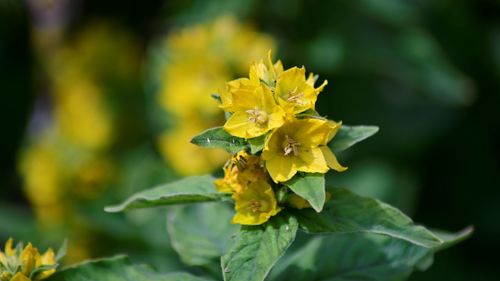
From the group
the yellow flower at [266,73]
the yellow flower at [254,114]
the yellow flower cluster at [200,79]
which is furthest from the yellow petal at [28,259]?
the yellow flower cluster at [200,79]

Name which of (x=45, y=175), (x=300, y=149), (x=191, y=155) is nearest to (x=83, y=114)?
(x=45, y=175)

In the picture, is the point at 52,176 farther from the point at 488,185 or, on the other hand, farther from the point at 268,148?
the point at 268,148

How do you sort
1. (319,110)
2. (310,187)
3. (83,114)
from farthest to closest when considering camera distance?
(83,114) → (319,110) → (310,187)

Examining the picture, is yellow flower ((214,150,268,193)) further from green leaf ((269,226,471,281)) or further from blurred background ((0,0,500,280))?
blurred background ((0,0,500,280))

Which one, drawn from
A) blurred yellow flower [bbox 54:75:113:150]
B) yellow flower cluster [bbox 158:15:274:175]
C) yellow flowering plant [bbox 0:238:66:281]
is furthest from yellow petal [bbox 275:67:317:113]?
blurred yellow flower [bbox 54:75:113:150]

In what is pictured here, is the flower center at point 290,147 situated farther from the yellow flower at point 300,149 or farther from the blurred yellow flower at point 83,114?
the blurred yellow flower at point 83,114

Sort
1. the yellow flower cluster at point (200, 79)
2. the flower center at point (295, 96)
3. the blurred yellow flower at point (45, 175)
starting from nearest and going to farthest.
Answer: the flower center at point (295, 96)
the yellow flower cluster at point (200, 79)
the blurred yellow flower at point (45, 175)

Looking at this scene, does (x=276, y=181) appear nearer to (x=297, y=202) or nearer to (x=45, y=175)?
(x=297, y=202)
